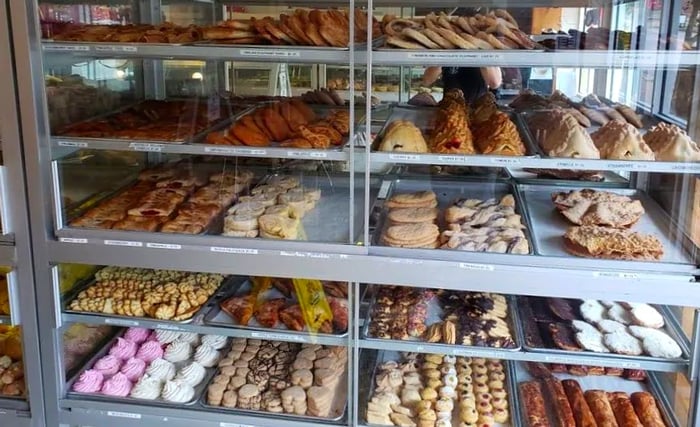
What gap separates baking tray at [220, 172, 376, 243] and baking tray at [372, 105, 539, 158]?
0.24m

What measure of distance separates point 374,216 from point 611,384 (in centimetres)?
120

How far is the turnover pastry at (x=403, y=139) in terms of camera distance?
2.40 metres

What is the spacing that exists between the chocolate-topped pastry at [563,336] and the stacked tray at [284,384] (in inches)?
33.3

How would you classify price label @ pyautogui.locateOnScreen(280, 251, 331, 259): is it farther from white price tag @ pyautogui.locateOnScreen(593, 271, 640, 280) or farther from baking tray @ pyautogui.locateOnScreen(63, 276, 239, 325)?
white price tag @ pyautogui.locateOnScreen(593, 271, 640, 280)

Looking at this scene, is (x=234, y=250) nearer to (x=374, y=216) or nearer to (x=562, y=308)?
(x=374, y=216)

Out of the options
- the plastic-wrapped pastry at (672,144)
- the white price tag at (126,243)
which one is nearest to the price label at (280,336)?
the white price tag at (126,243)

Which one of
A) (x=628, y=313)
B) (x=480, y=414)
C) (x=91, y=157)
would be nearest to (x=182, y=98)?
(x=91, y=157)

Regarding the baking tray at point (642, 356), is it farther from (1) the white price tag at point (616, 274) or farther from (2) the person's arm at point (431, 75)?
(2) the person's arm at point (431, 75)

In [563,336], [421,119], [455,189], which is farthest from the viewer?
[455,189]

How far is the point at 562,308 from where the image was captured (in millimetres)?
2744

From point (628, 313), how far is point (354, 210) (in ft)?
3.93

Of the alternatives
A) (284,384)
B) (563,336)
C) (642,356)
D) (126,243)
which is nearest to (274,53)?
(126,243)

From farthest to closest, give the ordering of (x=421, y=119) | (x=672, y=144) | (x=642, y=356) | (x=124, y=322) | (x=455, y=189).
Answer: (x=455, y=189)
(x=421, y=119)
(x=124, y=322)
(x=642, y=356)
(x=672, y=144)

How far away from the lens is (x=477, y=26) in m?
2.44
